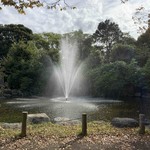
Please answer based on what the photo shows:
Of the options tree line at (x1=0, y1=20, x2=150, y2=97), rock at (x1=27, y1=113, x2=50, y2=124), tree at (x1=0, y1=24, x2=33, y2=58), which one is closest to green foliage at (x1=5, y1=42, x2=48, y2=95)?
tree line at (x1=0, y1=20, x2=150, y2=97)

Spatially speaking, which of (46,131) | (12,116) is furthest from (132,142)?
(12,116)

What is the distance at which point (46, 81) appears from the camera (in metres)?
33.3

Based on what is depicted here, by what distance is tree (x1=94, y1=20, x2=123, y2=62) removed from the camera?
5394 cm

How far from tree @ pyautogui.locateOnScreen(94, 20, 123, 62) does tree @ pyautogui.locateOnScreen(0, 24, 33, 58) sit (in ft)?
47.3

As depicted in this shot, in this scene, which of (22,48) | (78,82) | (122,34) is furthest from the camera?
(122,34)

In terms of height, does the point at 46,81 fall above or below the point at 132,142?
above

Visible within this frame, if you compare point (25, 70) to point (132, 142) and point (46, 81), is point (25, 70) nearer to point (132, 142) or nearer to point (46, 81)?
point (46, 81)

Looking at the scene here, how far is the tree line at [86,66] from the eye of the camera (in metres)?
29.2

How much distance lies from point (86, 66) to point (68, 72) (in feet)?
8.84

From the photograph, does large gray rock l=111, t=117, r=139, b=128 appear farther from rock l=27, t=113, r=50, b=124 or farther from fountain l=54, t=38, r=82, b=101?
fountain l=54, t=38, r=82, b=101

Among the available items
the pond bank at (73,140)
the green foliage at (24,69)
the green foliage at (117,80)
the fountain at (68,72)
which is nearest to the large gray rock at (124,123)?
the pond bank at (73,140)

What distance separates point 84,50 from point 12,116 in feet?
82.2

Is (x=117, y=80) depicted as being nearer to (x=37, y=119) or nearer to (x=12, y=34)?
(x=37, y=119)

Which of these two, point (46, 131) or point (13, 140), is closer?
point (13, 140)
